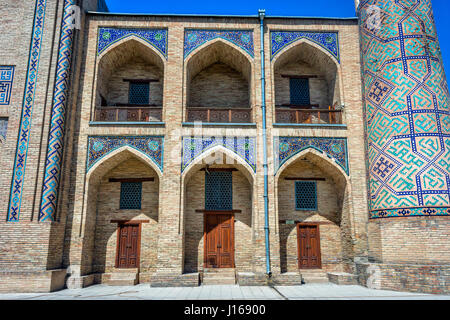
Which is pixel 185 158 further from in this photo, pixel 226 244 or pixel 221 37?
pixel 221 37

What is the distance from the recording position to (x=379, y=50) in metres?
9.38

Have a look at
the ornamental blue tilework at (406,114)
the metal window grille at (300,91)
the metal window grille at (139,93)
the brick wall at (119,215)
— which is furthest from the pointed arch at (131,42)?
the ornamental blue tilework at (406,114)

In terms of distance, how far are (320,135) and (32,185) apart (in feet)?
25.2

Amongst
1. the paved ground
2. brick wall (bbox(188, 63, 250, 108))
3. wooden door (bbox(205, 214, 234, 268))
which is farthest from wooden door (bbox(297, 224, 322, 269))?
brick wall (bbox(188, 63, 250, 108))

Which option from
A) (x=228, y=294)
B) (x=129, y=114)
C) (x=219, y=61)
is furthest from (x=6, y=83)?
(x=228, y=294)

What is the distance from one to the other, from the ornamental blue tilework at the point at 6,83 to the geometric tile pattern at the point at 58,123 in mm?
1179

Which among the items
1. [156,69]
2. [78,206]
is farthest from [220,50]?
[78,206]

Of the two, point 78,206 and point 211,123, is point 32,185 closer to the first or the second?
point 78,206

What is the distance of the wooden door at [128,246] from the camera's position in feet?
32.4

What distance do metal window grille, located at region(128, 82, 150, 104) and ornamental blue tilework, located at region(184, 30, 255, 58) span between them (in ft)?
6.26

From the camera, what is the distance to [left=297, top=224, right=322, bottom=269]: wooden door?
9.97m

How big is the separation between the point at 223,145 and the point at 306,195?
9.81 ft

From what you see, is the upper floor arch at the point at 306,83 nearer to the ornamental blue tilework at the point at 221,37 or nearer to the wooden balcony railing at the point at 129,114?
the ornamental blue tilework at the point at 221,37

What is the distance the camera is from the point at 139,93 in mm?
11156
